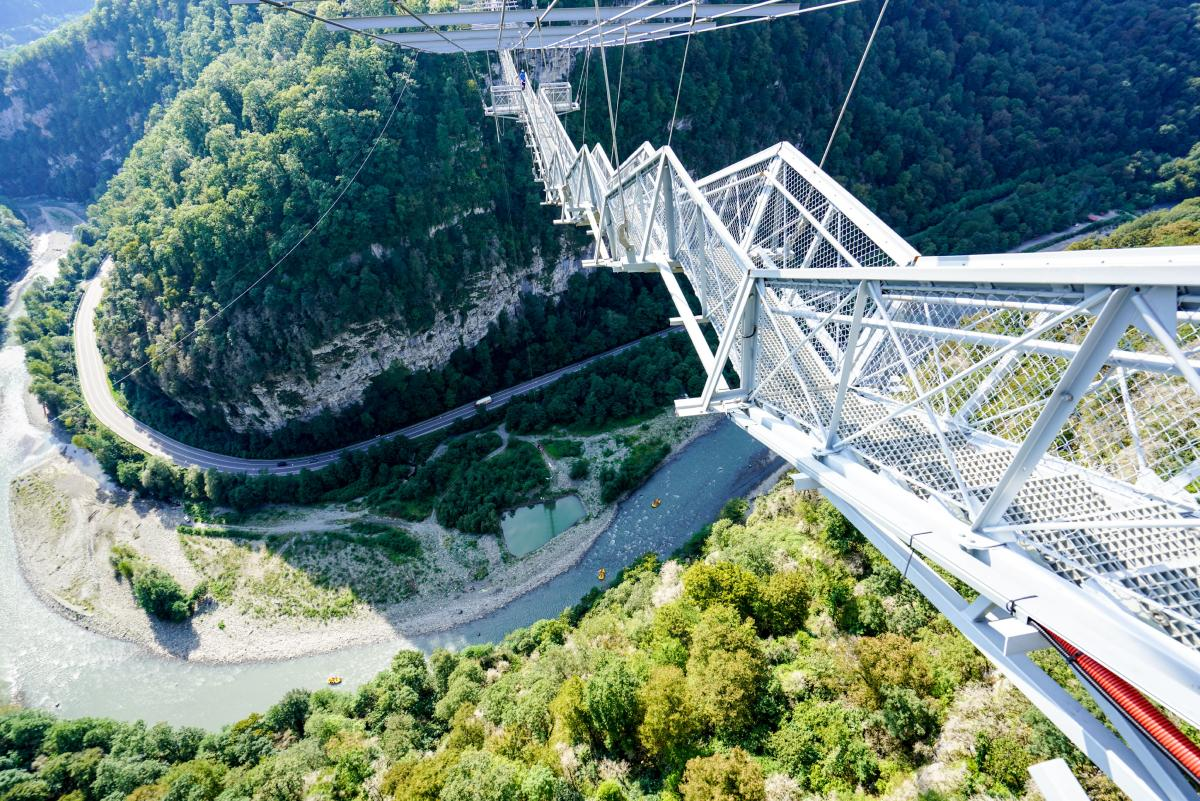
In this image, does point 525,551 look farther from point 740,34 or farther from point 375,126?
point 740,34

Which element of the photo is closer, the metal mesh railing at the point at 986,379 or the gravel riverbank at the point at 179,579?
the metal mesh railing at the point at 986,379

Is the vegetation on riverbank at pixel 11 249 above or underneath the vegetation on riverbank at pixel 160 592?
above

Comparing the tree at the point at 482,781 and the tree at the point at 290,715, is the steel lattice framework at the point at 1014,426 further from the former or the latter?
the tree at the point at 290,715

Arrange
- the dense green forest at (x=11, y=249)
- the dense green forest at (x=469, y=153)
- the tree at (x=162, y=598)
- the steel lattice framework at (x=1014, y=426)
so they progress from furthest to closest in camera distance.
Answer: the dense green forest at (x=11, y=249) → the dense green forest at (x=469, y=153) → the tree at (x=162, y=598) → the steel lattice framework at (x=1014, y=426)

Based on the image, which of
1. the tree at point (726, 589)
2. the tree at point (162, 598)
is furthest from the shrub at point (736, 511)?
the tree at point (162, 598)

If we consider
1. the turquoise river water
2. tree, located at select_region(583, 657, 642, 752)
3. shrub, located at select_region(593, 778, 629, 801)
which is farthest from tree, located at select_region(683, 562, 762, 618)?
the turquoise river water

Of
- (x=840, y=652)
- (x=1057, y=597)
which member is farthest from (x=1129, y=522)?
(x=840, y=652)

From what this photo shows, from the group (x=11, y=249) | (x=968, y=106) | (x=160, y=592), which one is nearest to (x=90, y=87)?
(x=11, y=249)
